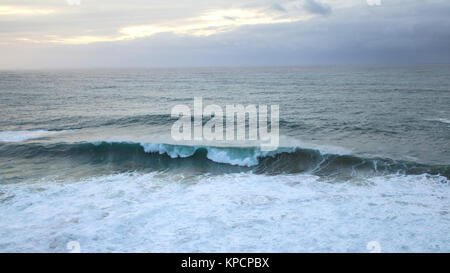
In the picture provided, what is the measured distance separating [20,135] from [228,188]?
16.3 m

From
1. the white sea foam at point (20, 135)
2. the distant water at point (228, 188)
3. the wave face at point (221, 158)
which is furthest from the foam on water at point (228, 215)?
the white sea foam at point (20, 135)

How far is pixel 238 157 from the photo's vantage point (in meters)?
15.4

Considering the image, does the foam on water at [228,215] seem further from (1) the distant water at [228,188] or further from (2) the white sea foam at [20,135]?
(2) the white sea foam at [20,135]

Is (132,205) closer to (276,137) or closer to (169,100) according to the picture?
(276,137)

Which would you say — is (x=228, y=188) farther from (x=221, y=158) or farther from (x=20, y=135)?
(x=20, y=135)

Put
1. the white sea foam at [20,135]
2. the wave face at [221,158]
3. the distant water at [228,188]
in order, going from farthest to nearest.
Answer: the white sea foam at [20,135], the wave face at [221,158], the distant water at [228,188]

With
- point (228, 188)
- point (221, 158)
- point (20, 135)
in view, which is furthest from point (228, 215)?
point (20, 135)

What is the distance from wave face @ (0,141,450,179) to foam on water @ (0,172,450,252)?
1.10m

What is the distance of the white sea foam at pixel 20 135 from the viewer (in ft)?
60.3

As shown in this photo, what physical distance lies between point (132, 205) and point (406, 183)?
428 inches

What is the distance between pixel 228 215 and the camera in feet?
30.6

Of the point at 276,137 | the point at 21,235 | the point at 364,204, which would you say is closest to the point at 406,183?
the point at 364,204

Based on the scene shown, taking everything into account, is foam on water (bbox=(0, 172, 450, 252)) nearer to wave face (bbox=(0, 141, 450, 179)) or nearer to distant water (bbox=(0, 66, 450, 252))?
distant water (bbox=(0, 66, 450, 252))

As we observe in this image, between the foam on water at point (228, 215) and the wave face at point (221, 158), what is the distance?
1.10 m
